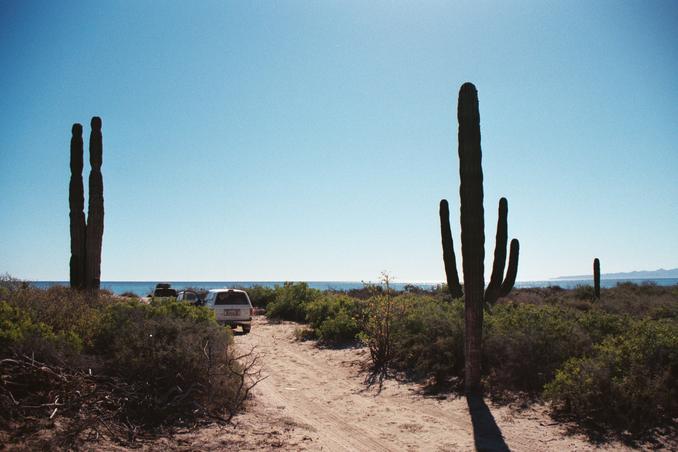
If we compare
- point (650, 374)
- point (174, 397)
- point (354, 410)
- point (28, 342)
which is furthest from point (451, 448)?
point (28, 342)

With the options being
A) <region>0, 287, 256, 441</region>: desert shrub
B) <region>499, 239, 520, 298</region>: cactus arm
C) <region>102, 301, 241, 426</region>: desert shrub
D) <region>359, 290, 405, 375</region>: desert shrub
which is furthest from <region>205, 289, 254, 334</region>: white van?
<region>499, 239, 520, 298</region>: cactus arm

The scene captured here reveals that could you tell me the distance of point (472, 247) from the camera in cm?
918

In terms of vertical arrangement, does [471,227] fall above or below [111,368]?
above

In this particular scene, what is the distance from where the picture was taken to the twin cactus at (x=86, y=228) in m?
15.3

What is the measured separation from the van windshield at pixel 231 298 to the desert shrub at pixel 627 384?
1228cm

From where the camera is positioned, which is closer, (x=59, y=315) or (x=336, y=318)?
(x=59, y=315)

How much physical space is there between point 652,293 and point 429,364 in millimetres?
28756

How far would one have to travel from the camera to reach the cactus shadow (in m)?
6.32

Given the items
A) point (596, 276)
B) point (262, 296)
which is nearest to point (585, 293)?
point (596, 276)

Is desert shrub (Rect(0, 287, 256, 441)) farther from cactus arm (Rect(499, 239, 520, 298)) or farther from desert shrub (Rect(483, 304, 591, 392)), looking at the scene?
cactus arm (Rect(499, 239, 520, 298))

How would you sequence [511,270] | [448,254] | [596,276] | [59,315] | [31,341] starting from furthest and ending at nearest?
[596,276] → [511,270] → [448,254] → [59,315] → [31,341]

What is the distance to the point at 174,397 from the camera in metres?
6.59

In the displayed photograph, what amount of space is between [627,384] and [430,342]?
4633mm

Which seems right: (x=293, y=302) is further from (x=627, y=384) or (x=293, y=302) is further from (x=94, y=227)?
(x=627, y=384)
